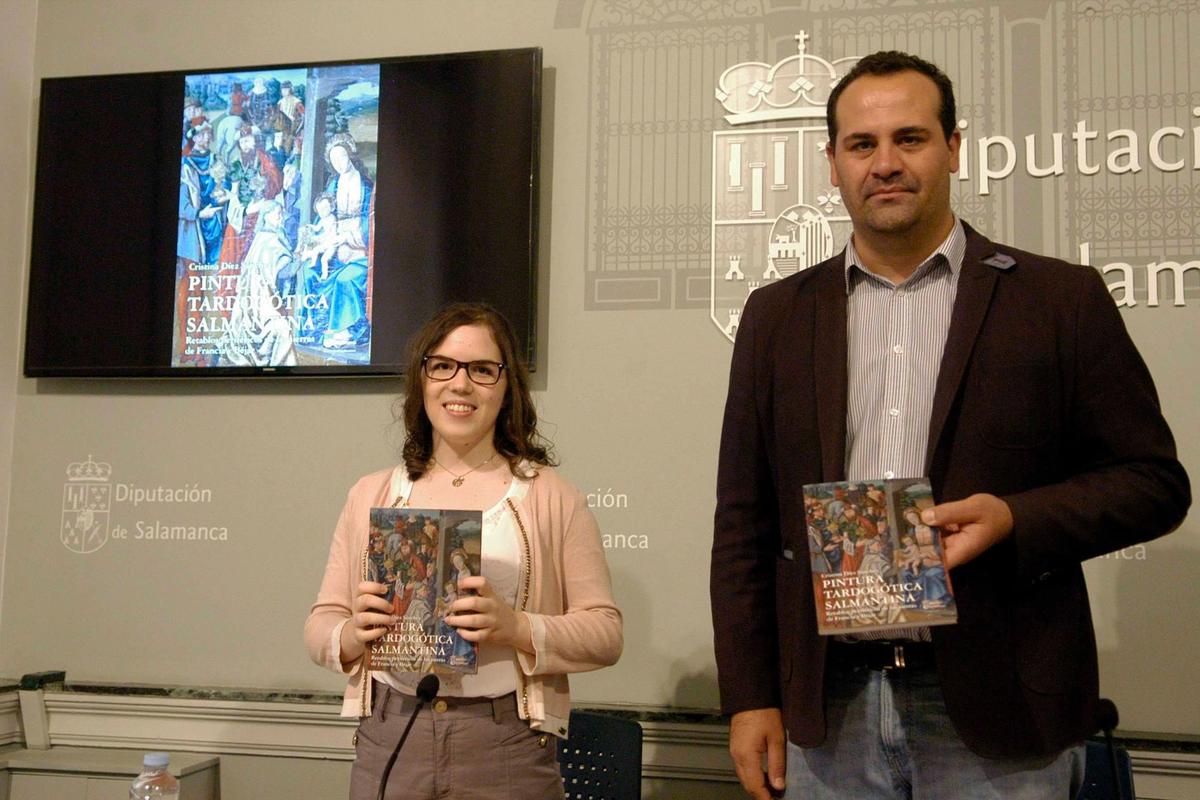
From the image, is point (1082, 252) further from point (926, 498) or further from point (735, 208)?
point (926, 498)

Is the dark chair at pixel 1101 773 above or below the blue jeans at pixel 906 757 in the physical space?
below

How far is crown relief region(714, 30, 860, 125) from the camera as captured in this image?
11.0 ft

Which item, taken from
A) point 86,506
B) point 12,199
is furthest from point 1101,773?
point 12,199

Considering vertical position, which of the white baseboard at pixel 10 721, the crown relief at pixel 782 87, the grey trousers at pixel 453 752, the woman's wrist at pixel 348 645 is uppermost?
the crown relief at pixel 782 87

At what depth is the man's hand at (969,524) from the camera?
1.48 meters

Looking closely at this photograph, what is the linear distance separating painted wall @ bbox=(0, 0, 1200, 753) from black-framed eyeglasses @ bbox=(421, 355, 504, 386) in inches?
43.9

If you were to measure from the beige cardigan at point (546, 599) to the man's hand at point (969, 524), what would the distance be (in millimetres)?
866

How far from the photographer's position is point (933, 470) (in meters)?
1.61

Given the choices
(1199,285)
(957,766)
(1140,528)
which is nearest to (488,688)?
(957,766)

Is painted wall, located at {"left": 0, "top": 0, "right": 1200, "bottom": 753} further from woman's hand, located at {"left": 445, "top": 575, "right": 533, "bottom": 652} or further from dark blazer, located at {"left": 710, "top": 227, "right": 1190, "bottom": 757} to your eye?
dark blazer, located at {"left": 710, "top": 227, "right": 1190, "bottom": 757}

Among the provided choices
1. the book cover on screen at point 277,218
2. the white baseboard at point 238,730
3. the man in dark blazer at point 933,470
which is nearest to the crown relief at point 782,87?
the book cover on screen at point 277,218

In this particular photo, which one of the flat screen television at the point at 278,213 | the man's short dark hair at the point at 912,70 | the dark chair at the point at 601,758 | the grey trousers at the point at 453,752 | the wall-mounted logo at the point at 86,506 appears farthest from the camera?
the wall-mounted logo at the point at 86,506

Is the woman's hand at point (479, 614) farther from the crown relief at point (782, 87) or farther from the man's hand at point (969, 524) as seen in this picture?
the crown relief at point (782, 87)

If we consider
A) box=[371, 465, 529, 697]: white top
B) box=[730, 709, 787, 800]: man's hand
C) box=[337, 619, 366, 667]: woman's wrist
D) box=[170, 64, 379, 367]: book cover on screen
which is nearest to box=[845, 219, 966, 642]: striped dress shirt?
box=[730, 709, 787, 800]: man's hand
